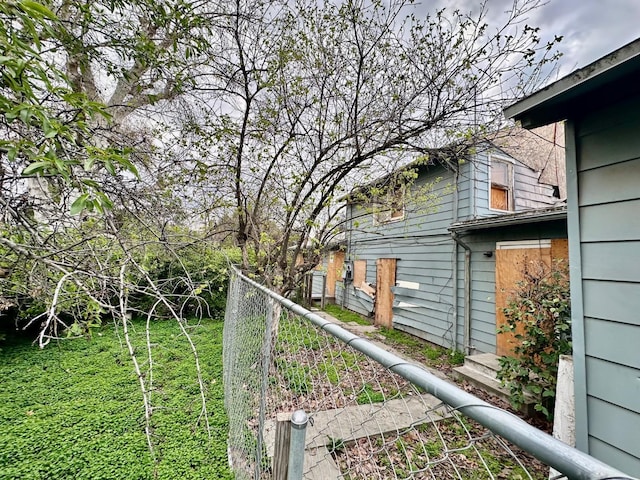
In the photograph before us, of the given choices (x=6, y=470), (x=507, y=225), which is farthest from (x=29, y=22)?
(x=507, y=225)

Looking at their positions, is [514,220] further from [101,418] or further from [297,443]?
[101,418]

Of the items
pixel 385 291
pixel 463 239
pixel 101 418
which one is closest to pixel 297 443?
pixel 101 418

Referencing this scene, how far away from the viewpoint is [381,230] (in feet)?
28.2

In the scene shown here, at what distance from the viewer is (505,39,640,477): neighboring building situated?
160cm

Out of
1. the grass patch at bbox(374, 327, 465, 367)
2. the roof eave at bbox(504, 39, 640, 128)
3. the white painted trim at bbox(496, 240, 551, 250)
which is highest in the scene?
the roof eave at bbox(504, 39, 640, 128)

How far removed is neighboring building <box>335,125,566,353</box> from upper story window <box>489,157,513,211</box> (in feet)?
0.07

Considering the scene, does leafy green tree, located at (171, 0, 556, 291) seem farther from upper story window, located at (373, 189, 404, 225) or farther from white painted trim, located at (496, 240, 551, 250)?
white painted trim, located at (496, 240, 551, 250)

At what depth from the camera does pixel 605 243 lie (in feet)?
5.73

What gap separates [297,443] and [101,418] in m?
3.15

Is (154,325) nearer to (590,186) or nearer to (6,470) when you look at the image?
(6,470)

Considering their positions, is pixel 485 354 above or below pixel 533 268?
below

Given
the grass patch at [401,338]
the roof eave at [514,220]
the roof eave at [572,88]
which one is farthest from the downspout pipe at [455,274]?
the roof eave at [572,88]

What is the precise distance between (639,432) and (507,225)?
12.1 ft

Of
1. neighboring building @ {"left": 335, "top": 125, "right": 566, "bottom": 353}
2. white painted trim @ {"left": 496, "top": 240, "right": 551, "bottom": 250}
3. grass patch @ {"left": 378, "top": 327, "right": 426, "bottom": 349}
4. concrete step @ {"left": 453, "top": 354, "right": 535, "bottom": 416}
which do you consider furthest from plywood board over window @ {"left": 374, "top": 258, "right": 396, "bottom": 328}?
white painted trim @ {"left": 496, "top": 240, "right": 551, "bottom": 250}
